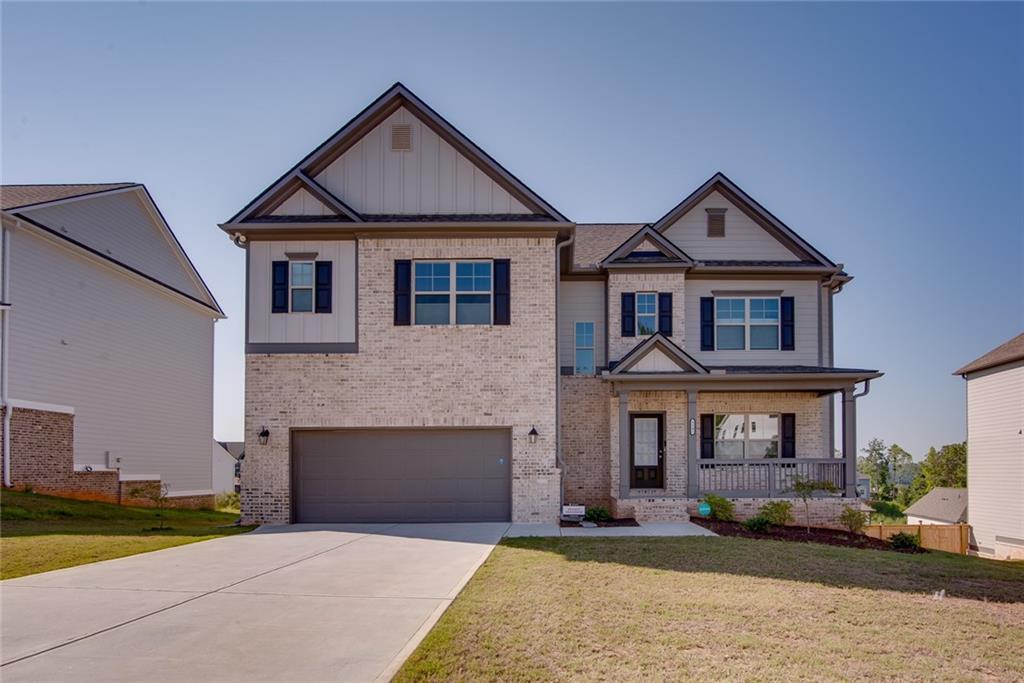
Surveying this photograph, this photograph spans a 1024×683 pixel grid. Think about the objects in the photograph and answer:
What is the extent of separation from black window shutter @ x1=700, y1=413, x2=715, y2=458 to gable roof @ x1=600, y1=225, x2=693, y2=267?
410 centimetres

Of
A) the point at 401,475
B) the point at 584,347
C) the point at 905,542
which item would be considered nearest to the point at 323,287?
the point at 401,475

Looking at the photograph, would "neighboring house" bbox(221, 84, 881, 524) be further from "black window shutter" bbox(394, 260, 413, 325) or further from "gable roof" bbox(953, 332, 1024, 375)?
"gable roof" bbox(953, 332, 1024, 375)

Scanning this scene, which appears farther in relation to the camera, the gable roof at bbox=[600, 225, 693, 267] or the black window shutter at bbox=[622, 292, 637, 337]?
the black window shutter at bbox=[622, 292, 637, 337]

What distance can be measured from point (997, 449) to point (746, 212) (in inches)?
507

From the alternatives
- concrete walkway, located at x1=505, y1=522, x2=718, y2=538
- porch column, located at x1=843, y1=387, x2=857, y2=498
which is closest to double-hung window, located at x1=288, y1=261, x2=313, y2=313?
concrete walkway, located at x1=505, y1=522, x2=718, y2=538

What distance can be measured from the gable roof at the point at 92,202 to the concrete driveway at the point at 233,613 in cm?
1327

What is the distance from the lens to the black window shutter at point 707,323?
19.6 metres

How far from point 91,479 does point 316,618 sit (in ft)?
58.3

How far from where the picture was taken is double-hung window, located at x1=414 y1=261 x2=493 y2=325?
1662 centimetres

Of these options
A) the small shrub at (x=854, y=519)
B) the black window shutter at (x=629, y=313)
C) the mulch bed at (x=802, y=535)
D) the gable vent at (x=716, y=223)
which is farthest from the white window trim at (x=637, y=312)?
the small shrub at (x=854, y=519)

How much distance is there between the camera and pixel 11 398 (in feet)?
63.5

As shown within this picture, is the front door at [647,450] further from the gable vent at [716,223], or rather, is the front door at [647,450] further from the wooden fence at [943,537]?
the wooden fence at [943,537]

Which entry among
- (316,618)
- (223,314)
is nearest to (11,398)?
(223,314)

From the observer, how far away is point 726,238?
20.0m
